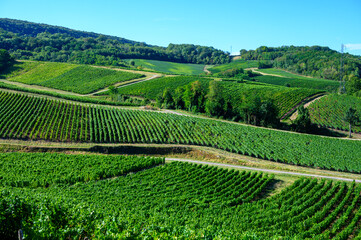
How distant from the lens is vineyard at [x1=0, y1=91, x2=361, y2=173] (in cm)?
4766

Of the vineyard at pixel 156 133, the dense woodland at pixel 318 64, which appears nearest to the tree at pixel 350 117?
the vineyard at pixel 156 133

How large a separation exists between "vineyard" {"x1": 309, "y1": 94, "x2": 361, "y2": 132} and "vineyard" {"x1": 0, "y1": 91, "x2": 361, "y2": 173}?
659 inches

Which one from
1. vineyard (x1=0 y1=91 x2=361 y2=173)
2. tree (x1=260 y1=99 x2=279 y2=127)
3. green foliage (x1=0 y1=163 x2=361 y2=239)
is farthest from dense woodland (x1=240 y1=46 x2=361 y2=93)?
green foliage (x1=0 y1=163 x2=361 y2=239)

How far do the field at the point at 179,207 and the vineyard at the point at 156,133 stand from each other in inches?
408

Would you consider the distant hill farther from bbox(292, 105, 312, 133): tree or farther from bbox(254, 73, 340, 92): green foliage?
bbox(292, 105, 312, 133): tree

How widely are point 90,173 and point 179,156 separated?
17460 mm

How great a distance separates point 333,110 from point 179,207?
71898mm

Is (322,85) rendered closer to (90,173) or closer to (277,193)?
(277,193)

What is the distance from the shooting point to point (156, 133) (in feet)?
177

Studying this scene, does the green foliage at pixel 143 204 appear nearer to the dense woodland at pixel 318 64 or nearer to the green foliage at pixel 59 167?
the green foliage at pixel 59 167

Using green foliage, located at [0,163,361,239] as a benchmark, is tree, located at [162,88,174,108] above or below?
above

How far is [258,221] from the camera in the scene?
23.8m

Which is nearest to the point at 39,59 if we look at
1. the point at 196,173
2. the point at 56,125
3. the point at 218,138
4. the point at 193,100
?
the point at 193,100

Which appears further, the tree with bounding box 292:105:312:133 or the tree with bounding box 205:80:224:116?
the tree with bounding box 205:80:224:116
